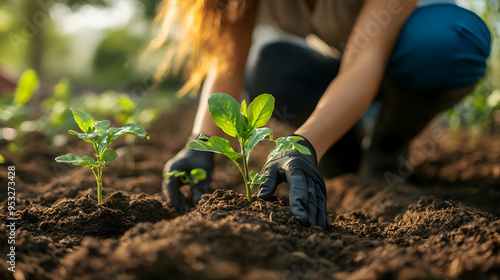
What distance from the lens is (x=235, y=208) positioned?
3.54 ft

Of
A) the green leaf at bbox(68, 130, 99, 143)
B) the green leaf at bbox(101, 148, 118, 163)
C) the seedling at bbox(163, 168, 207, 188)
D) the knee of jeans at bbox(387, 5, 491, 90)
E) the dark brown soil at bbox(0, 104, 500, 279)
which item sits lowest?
the dark brown soil at bbox(0, 104, 500, 279)

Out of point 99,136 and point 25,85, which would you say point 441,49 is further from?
point 25,85

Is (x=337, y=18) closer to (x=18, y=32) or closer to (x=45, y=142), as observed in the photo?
(x=45, y=142)

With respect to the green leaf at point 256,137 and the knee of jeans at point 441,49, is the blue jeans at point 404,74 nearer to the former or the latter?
the knee of jeans at point 441,49

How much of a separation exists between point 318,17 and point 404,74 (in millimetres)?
551

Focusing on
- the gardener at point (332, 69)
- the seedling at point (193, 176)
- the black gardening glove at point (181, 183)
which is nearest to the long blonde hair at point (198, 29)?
the gardener at point (332, 69)

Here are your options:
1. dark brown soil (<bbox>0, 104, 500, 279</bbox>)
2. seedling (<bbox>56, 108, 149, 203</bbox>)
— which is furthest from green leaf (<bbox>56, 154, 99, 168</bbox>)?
dark brown soil (<bbox>0, 104, 500, 279</bbox>)

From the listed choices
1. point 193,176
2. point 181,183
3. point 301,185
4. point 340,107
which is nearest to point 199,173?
point 193,176

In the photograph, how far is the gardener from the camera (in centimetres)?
140

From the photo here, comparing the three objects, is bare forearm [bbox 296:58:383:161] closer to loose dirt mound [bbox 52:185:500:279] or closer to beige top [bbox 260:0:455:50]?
loose dirt mound [bbox 52:185:500:279]

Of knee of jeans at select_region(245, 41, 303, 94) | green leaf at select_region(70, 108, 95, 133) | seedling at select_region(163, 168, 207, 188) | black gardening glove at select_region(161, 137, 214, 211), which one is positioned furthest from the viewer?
knee of jeans at select_region(245, 41, 303, 94)

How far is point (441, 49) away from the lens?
184 centimetres

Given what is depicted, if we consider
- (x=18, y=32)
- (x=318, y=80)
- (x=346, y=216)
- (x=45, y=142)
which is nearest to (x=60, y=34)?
(x=18, y=32)

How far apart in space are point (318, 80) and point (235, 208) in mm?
1613
